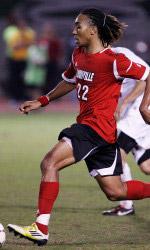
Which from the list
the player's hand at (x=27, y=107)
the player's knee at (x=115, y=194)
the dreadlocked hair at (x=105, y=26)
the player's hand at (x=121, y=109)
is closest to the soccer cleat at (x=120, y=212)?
the player's hand at (x=121, y=109)

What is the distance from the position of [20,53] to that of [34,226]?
59.5ft

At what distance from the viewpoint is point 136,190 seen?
26.4 ft

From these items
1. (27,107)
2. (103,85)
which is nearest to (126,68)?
(103,85)

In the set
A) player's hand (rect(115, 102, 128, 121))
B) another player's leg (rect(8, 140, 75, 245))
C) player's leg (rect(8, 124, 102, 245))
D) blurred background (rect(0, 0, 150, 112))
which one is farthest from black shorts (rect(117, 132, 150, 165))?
blurred background (rect(0, 0, 150, 112))

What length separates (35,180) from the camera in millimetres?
12070

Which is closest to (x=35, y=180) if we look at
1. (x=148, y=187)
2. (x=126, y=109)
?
(x=126, y=109)

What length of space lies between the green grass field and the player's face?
1.74 m

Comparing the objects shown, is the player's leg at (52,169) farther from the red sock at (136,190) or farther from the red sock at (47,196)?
the red sock at (136,190)

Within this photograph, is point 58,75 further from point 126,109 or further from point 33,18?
point 126,109

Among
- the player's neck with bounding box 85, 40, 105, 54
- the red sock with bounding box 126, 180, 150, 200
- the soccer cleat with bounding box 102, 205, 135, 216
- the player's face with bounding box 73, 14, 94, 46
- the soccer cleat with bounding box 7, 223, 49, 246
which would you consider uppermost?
the player's face with bounding box 73, 14, 94, 46

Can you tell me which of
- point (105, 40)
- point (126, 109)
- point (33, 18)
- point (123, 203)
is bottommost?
point (123, 203)

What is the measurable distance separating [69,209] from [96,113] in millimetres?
2340

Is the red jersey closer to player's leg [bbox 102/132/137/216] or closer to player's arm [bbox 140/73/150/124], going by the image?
player's arm [bbox 140/73/150/124]

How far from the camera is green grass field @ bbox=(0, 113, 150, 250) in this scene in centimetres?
786
